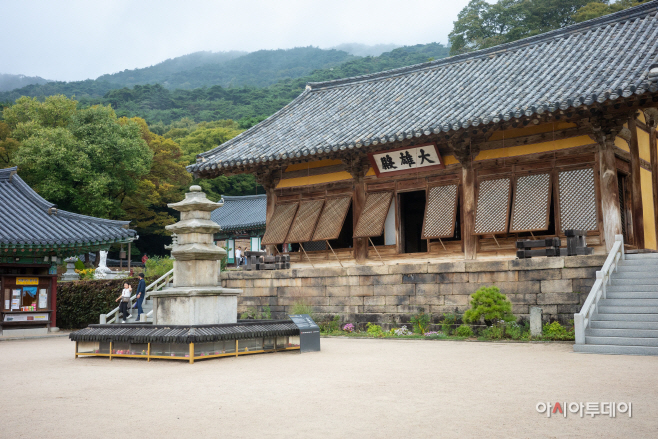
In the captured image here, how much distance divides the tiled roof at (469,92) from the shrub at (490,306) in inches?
168

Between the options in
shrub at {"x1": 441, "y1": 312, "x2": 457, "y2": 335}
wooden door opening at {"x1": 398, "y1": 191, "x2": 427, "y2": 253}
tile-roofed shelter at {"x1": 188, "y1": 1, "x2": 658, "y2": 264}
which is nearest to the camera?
tile-roofed shelter at {"x1": 188, "y1": 1, "x2": 658, "y2": 264}

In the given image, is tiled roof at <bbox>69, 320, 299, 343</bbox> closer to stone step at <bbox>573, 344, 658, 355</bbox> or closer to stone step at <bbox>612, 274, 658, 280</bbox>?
stone step at <bbox>573, 344, 658, 355</bbox>

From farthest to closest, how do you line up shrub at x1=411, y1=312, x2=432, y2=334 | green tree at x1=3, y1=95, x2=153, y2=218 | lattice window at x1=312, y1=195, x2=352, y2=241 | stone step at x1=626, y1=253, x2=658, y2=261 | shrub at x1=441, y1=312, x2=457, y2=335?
green tree at x1=3, y1=95, x2=153, y2=218
lattice window at x1=312, y1=195, x2=352, y2=241
shrub at x1=411, y1=312, x2=432, y2=334
shrub at x1=441, y1=312, x2=457, y2=335
stone step at x1=626, y1=253, x2=658, y2=261

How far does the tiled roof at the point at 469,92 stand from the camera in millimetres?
14078

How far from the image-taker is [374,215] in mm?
17266

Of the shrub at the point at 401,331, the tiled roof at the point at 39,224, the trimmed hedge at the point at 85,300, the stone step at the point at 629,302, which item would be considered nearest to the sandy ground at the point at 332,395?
the stone step at the point at 629,302

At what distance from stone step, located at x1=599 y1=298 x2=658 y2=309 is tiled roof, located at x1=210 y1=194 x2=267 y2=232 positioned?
29981 millimetres

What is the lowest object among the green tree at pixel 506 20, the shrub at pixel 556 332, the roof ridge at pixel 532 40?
the shrub at pixel 556 332

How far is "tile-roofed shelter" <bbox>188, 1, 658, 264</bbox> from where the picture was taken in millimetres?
14047

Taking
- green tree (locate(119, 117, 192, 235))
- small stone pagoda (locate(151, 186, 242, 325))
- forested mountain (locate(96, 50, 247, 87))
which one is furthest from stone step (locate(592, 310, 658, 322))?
forested mountain (locate(96, 50, 247, 87))

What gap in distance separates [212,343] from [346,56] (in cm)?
12216

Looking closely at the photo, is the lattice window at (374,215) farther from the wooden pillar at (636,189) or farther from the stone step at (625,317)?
the stone step at (625,317)

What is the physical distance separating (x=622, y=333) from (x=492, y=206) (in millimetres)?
5491

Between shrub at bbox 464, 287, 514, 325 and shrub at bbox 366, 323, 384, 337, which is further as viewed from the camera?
shrub at bbox 366, 323, 384, 337
